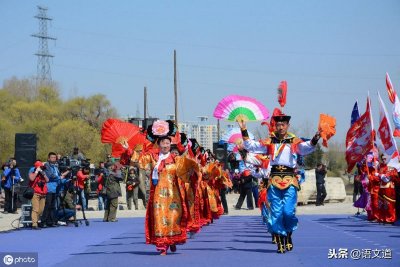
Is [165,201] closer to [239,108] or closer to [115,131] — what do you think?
[239,108]

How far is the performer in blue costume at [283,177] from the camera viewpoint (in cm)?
1205

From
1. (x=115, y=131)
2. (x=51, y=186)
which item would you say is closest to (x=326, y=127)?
(x=115, y=131)

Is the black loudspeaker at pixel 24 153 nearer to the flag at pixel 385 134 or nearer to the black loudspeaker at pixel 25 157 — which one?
the black loudspeaker at pixel 25 157

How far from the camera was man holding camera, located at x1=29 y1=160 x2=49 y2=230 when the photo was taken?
18703 millimetres

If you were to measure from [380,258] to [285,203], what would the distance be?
5.52 feet

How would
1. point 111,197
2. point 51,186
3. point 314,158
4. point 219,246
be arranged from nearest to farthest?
point 219,246, point 51,186, point 111,197, point 314,158

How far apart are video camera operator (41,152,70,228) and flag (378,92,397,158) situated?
7411mm

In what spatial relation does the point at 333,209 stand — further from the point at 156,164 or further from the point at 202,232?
the point at 156,164

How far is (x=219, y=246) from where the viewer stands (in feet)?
44.3

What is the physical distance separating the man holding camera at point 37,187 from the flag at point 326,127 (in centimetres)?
866

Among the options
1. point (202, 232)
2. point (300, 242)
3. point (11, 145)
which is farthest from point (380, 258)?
point (11, 145)

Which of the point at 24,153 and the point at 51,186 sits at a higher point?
the point at 24,153

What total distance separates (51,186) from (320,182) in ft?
43.2

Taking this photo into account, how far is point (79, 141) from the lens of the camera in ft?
203
